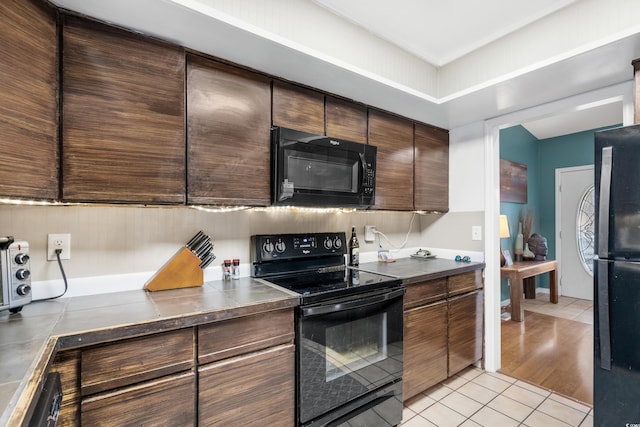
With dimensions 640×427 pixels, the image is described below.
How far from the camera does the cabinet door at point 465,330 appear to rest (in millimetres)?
2340

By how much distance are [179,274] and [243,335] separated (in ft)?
1.81

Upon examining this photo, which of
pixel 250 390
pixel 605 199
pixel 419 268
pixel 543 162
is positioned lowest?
pixel 250 390

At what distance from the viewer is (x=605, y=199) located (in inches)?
59.8

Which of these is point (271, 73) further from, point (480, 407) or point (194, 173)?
point (480, 407)

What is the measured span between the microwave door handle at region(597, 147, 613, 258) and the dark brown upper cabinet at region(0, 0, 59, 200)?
7.96ft

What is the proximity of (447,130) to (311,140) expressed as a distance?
1.58 m

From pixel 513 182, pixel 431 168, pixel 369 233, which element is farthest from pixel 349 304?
pixel 513 182

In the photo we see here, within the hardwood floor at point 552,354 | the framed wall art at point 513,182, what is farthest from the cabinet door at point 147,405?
the framed wall art at point 513,182

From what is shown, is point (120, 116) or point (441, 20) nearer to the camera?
point (120, 116)

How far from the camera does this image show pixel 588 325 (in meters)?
3.54

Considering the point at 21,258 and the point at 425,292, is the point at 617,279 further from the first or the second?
the point at 21,258

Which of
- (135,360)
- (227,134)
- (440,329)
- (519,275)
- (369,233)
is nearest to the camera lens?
(135,360)

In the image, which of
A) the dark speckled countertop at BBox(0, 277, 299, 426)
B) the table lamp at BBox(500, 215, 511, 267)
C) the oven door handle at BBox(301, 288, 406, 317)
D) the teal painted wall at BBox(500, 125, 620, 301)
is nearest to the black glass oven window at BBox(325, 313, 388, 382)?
the oven door handle at BBox(301, 288, 406, 317)

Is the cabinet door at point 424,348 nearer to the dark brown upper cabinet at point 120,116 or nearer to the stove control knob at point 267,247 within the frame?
the stove control knob at point 267,247
